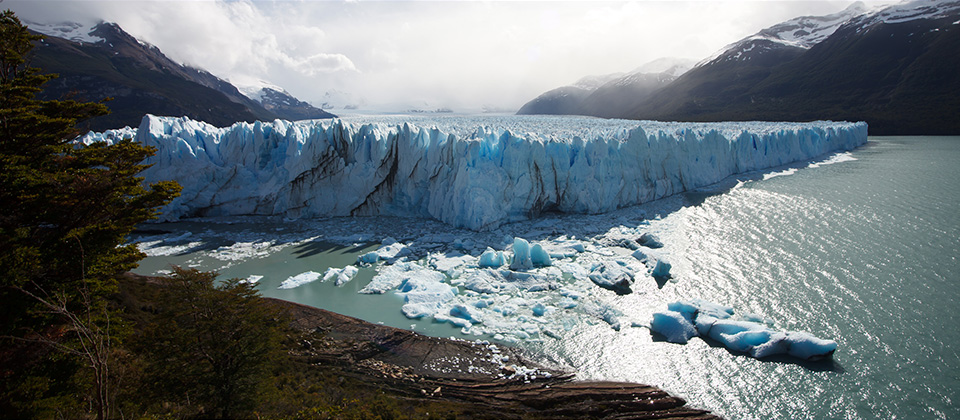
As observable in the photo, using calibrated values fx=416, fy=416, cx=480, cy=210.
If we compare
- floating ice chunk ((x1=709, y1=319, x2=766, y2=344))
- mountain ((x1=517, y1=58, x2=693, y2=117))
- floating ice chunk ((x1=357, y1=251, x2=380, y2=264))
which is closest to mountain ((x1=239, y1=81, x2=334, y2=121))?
mountain ((x1=517, y1=58, x2=693, y2=117))

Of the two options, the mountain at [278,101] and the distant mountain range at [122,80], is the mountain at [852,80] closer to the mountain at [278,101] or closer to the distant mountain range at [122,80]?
the mountain at [278,101]

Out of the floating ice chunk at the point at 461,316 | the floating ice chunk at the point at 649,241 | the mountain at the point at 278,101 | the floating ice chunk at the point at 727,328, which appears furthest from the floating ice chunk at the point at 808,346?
the mountain at the point at 278,101

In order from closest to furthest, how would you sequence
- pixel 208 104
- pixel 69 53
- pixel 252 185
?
pixel 252 185, pixel 69 53, pixel 208 104

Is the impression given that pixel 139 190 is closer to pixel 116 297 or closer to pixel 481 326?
pixel 116 297

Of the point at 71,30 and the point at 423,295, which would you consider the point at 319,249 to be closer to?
the point at 423,295

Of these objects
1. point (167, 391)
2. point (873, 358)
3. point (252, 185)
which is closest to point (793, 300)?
point (873, 358)

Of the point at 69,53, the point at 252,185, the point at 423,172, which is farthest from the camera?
the point at 69,53
